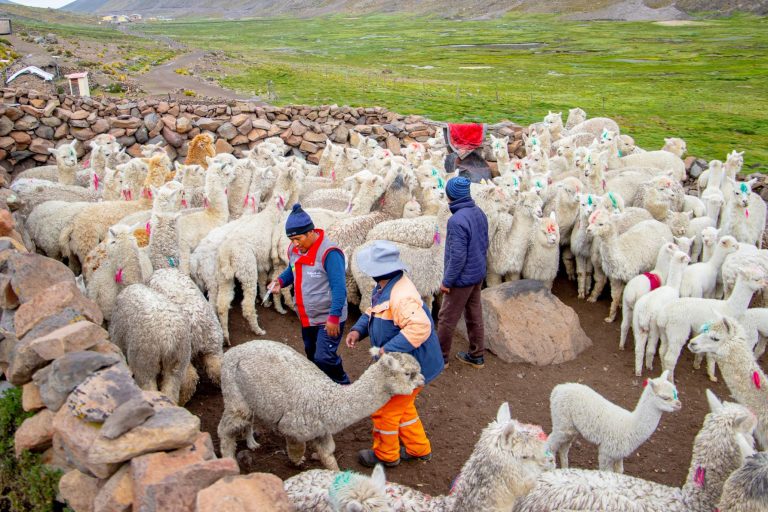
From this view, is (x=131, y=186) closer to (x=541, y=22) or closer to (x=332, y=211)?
(x=332, y=211)

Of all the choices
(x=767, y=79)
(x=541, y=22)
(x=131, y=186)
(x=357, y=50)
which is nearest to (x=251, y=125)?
(x=131, y=186)

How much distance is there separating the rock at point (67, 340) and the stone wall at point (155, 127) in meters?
9.53

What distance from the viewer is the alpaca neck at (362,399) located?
4.66 meters

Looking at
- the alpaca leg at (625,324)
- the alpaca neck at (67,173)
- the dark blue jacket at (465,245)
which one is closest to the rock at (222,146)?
the alpaca neck at (67,173)

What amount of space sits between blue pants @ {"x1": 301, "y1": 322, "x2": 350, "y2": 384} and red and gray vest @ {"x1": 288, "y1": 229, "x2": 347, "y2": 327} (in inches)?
4.5

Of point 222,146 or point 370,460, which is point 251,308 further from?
point 222,146

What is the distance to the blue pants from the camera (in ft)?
18.5

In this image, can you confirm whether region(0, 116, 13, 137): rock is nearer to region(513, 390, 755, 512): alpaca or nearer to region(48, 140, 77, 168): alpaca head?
region(48, 140, 77, 168): alpaca head

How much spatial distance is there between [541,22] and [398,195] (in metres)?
94.7

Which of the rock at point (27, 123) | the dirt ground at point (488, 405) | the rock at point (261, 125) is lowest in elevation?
the dirt ground at point (488, 405)

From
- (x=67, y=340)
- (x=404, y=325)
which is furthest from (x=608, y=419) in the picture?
(x=67, y=340)

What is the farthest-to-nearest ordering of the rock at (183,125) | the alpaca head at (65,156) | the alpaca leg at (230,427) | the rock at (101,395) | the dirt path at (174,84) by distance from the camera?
the dirt path at (174,84) → the rock at (183,125) → the alpaca head at (65,156) → the alpaca leg at (230,427) → the rock at (101,395)

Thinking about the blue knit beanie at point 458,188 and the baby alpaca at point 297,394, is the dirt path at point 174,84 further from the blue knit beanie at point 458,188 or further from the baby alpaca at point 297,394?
the baby alpaca at point 297,394

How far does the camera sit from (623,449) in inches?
201
